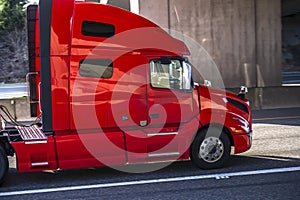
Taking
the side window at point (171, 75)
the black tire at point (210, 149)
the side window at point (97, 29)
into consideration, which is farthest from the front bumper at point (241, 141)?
the side window at point (97, 29)

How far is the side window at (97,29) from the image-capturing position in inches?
289

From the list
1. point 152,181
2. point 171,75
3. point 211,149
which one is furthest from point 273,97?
point 152,181

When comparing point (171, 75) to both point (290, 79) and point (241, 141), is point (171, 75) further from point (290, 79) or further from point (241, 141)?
point (290, 79)

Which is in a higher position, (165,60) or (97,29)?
(97,29)

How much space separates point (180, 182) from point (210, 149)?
3.13 ft

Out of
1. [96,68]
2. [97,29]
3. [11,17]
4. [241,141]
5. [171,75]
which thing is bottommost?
[241,141]

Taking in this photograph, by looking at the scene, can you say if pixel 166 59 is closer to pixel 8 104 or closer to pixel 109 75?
pixel 109 75

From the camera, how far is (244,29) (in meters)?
18.3

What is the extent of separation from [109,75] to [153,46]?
95 cm

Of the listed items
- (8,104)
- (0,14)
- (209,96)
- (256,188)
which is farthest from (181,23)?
(0,14)

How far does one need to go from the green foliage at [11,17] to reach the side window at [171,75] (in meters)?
49.5

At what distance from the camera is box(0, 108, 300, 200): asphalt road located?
6.69 metres

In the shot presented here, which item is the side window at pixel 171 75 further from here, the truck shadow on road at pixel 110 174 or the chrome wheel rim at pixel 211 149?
the truck shadow on road at pixel 110 174

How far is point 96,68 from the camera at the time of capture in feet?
24.2
